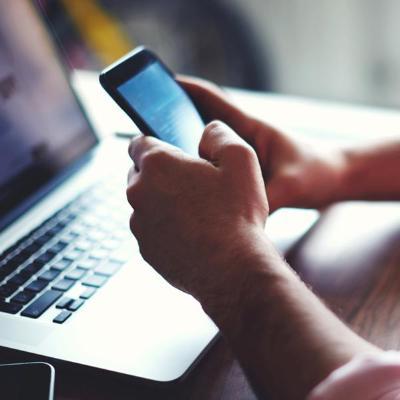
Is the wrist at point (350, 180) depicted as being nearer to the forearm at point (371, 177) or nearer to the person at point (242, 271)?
the forearm at point (371, 177)

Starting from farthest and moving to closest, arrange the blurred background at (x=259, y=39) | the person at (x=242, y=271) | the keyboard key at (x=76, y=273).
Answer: the blurred background at (x=259, y=39) → the keyboard key at (x=76, y=273) → the person at (x=242, y=271)

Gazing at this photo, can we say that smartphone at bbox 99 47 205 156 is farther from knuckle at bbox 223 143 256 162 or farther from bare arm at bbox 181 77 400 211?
knuckle at bbox 223 143 256 162

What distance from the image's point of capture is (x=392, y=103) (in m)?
1.48

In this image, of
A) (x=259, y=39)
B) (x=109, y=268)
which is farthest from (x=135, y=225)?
(x=259, y=39)

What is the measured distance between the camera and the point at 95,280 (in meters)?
0.63

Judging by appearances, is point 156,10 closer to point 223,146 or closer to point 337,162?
point 337,162

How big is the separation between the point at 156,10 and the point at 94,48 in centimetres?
19

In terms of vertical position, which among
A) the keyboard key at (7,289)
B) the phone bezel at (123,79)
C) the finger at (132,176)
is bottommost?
the keyboard key at (7,289)

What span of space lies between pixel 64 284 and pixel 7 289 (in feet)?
0.18

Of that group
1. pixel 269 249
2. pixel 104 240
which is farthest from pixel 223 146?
pixel 104 240

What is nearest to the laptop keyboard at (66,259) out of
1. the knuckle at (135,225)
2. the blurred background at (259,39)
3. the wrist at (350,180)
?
the knuckle at (135,225)

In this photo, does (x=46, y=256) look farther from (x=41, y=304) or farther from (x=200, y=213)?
(x=200, y=213)

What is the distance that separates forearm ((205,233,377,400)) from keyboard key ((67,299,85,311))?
0.16 metres

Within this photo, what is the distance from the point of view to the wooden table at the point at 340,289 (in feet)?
1.73
